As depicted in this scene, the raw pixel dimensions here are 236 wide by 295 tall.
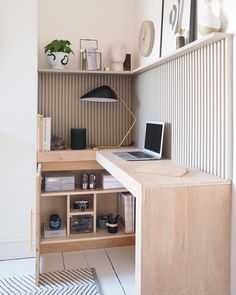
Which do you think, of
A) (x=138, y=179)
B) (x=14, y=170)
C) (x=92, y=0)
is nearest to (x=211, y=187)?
(x=138, y=179)

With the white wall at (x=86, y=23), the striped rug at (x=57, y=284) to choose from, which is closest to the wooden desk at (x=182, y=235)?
the striped rug at (x=57, y=284)

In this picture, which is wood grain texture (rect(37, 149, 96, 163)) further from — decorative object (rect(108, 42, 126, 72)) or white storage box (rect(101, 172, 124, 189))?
decorative object (rect(108, 42, 126, 72))

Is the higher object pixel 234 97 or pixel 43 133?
pixel 234 97

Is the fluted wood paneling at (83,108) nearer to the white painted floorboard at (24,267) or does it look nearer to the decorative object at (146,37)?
the decorative object at (146,37)

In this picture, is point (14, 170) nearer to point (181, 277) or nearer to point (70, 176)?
point (70, 176)

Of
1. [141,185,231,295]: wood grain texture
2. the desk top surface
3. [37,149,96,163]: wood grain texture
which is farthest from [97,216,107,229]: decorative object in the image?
[141,185,231,295]: wood grain texture

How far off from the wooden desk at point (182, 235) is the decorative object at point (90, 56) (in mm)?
1479

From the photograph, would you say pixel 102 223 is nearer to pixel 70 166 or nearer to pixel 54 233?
pixel 54 233

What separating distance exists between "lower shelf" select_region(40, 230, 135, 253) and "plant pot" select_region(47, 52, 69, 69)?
4.51ft

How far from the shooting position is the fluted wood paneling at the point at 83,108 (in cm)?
273

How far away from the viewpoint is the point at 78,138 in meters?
2.63

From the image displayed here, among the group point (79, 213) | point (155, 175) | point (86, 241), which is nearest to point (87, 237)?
point (86, 241)

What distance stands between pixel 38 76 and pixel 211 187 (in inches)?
70.3

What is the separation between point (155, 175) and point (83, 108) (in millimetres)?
1386
